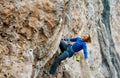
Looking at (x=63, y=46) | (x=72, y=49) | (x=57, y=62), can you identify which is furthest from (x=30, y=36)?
(x=63, y=46)

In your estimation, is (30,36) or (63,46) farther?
(63,46)

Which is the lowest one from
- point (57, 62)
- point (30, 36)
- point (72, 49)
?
point (57, 62)

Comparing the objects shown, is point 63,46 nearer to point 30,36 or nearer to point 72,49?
point 72,49

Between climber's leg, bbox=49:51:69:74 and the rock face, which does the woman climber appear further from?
the rock face

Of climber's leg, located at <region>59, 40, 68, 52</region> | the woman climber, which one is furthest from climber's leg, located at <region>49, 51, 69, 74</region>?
climber's leg, located at <region>59, 40, 68, 52</region>

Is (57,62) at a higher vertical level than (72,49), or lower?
lower

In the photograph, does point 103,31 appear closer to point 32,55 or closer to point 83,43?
point 83,43

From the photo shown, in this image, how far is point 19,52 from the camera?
7.29m

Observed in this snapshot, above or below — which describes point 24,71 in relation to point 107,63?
above

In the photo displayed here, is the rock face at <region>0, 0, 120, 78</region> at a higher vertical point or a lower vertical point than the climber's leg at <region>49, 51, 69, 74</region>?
higher

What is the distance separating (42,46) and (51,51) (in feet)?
2.34

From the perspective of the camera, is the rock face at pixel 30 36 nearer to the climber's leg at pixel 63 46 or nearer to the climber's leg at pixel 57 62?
the climber's leg at pixel 57 62

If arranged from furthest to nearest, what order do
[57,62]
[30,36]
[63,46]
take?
1. [63,46]
2. [57,62]
3. [30,36]

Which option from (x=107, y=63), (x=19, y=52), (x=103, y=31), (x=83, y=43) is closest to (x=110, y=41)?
(x=103, y=31)
